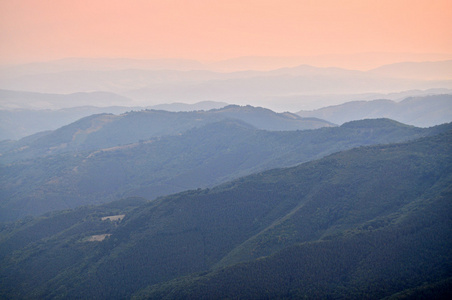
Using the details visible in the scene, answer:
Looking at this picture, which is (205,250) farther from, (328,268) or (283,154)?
(283,154)

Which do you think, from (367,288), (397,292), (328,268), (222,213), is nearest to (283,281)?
(328,268)

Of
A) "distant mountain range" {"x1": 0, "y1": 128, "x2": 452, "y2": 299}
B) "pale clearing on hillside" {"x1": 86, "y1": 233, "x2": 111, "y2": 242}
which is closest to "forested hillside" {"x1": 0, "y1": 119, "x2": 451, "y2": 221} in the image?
"distant mountain range" {"x1": 0, "y1": 128, "x2": 452, "y2": 299}

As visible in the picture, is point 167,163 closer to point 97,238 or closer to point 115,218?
point 115,218

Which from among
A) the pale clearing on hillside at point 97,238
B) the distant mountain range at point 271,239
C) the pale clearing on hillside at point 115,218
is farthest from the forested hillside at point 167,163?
the pale clearing on hillside at point 97,238

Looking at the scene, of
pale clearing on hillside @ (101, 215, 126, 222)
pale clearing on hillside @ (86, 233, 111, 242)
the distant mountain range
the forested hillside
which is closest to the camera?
the distant mountain range

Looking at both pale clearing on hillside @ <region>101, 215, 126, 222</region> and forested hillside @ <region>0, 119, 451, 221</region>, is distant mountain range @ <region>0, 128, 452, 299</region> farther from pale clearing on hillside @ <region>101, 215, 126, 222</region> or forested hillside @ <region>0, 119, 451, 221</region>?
forested hillside @ <region>0, 119, 451, 221</region>

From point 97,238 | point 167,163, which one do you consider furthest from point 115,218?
point 167,163

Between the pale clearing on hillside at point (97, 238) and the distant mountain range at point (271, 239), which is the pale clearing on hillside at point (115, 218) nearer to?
the distant mountain range at point (271, 239)
